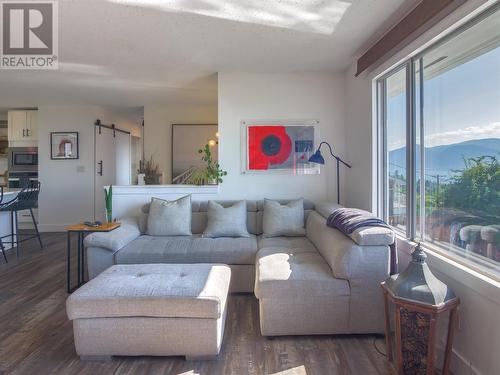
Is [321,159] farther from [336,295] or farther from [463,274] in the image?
[463,274]

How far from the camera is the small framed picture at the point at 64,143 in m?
5.48

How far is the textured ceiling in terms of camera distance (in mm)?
2186

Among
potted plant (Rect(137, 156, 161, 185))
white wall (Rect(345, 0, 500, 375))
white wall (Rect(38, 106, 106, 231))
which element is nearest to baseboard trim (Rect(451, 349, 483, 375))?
white wall (Rect(345, 0, 500, 375))

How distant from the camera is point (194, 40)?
9.00ft

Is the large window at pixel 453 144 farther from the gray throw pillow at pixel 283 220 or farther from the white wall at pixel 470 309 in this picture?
the gray throw pillow at pixel 283 220

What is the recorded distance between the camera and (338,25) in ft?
8.00

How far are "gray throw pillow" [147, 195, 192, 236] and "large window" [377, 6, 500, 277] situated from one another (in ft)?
6.84

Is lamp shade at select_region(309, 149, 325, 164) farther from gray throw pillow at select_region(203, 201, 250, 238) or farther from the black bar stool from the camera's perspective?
the black bar stool

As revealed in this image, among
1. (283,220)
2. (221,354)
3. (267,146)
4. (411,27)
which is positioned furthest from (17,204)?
(411,27)

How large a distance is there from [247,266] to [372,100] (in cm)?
199

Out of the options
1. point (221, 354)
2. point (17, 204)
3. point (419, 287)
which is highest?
point (17, 204)

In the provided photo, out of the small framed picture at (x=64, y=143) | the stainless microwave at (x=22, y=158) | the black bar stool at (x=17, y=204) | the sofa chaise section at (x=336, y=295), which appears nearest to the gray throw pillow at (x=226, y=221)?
the sofa chaise section at (x=336, y=295)

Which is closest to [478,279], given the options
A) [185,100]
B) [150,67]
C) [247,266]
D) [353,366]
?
[353,366]

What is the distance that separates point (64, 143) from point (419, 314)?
5.98 meters
